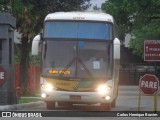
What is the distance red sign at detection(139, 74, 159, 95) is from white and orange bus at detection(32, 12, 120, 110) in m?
1.97

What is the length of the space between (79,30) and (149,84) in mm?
4000

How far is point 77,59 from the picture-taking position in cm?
2220

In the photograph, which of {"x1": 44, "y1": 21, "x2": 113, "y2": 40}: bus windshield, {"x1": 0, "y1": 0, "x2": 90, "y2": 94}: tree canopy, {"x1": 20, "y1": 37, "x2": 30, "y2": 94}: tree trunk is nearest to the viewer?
{"x1": 44, "y1": 21, "x2": 113, "y2": 40}: bus windshield

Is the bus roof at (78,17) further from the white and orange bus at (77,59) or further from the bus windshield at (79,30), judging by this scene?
the bus windshield at (79,30)

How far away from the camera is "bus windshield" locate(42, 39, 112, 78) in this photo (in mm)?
22078

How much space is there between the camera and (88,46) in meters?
22.4

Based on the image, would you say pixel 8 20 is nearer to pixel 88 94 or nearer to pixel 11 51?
pixel 11 51

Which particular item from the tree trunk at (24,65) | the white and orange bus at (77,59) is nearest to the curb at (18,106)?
the white and orange bus at (77,59)

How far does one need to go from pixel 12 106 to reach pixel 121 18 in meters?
24.0

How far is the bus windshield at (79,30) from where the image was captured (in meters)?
22.5

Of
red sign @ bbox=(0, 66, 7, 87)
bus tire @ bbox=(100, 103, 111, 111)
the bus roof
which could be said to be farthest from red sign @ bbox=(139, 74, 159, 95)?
red sign @ bbox=(0, 66, 7, 87)

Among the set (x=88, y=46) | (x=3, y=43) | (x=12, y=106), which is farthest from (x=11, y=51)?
(x=88, y=46)

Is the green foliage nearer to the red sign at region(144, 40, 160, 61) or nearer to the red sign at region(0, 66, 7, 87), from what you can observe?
the red sign at region(0, 66, 7, 87)

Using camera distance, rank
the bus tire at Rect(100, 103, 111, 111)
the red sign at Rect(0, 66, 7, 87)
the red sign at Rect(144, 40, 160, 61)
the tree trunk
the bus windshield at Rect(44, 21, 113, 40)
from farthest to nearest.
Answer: the tree trunk < the red sign at Rect(0, 66, 7, 87) < the bus tire at Rect(100, 103, 111, 111) < the bus windshield at Rect(44, 21, 113, 40) < the red sign at Rect(144, 40, 160, 61)
